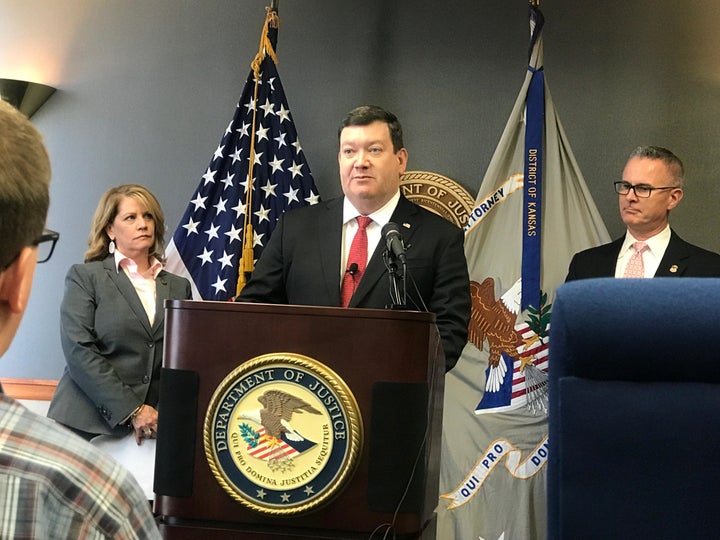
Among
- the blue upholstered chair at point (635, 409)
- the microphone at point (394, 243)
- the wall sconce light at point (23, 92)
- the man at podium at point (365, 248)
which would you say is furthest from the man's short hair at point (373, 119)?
the wall sconce light at point (23, 92)

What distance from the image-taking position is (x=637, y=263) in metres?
4.15

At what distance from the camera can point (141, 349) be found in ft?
12.8

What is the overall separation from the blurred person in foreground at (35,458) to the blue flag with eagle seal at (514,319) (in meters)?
3.62

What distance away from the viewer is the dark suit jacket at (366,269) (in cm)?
283

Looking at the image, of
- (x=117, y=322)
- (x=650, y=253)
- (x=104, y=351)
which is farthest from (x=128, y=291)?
(x=650, y=253)

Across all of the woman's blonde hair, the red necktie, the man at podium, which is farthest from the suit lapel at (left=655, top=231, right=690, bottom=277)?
the woman's blonde hair

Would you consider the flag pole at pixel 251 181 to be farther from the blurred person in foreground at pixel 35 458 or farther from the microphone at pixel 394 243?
the blurred person in foreground at pixel 35 458

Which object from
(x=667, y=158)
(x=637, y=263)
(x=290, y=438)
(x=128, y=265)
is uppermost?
(x=667, y=158)

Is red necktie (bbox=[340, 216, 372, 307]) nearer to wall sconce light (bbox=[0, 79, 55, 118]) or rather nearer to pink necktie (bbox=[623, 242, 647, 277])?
pink necktie (bbox=[623, 242, 647, 277])

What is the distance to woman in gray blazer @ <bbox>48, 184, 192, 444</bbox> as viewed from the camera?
3.79m

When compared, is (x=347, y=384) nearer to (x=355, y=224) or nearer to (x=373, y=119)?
(x=355, y=224)

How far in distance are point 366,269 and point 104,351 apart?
1.53 metres

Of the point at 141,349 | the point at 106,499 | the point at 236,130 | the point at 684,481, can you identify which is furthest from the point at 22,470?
the point at 236,130

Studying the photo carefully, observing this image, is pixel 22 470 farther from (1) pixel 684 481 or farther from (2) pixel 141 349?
(2) pixel 141 349
